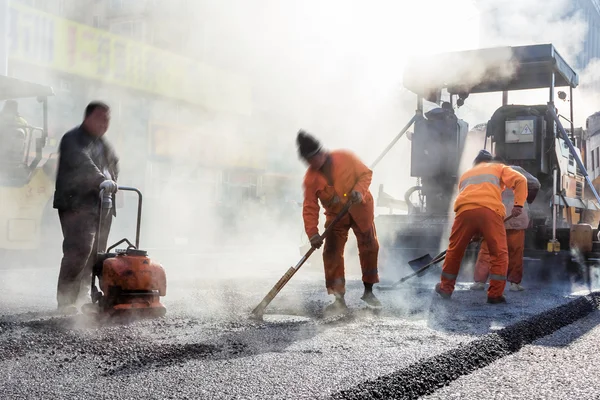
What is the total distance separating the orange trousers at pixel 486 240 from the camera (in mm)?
4848

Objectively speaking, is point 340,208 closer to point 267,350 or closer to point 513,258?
point 267,350

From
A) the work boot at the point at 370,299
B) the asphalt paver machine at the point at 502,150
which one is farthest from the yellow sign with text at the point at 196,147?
the work boot at the point at 370,299

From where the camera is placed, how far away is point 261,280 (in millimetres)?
6391

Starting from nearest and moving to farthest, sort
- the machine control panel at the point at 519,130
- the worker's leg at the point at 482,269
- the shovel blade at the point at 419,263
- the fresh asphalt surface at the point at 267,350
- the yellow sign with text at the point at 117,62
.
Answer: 1. the fresh asphalt surface at the point at 267,350
2. the worker's leg at the point at 482,269
3. the shovel blade at the point at 419,263
4. the machine control panel at the point at 519,130
5. the yellow sign with text at the point at 117,62

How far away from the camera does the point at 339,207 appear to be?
463 cm

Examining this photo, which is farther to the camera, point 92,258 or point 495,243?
point 495,243

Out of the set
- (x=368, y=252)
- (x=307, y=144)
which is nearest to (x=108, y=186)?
(x=307, y=144)

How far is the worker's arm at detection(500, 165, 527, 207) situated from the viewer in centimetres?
514

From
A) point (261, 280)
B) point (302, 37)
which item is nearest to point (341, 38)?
point (302, 37)

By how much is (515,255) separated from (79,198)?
3.74 meters

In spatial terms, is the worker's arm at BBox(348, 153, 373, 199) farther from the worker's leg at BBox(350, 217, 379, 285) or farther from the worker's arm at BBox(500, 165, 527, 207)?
the worker's arm at BBox(500, 165, 527, 207)

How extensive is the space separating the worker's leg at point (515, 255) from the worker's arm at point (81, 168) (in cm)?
358

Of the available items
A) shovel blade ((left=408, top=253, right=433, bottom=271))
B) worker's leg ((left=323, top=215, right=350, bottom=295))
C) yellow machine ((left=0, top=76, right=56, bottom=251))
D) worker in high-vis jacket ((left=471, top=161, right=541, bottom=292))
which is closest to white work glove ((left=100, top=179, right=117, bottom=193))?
worker's leg ((left=323, top=215, right=350, bottom=295))

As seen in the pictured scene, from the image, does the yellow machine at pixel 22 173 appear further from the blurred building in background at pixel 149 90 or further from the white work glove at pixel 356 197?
the white work glove at pixel 356 197
